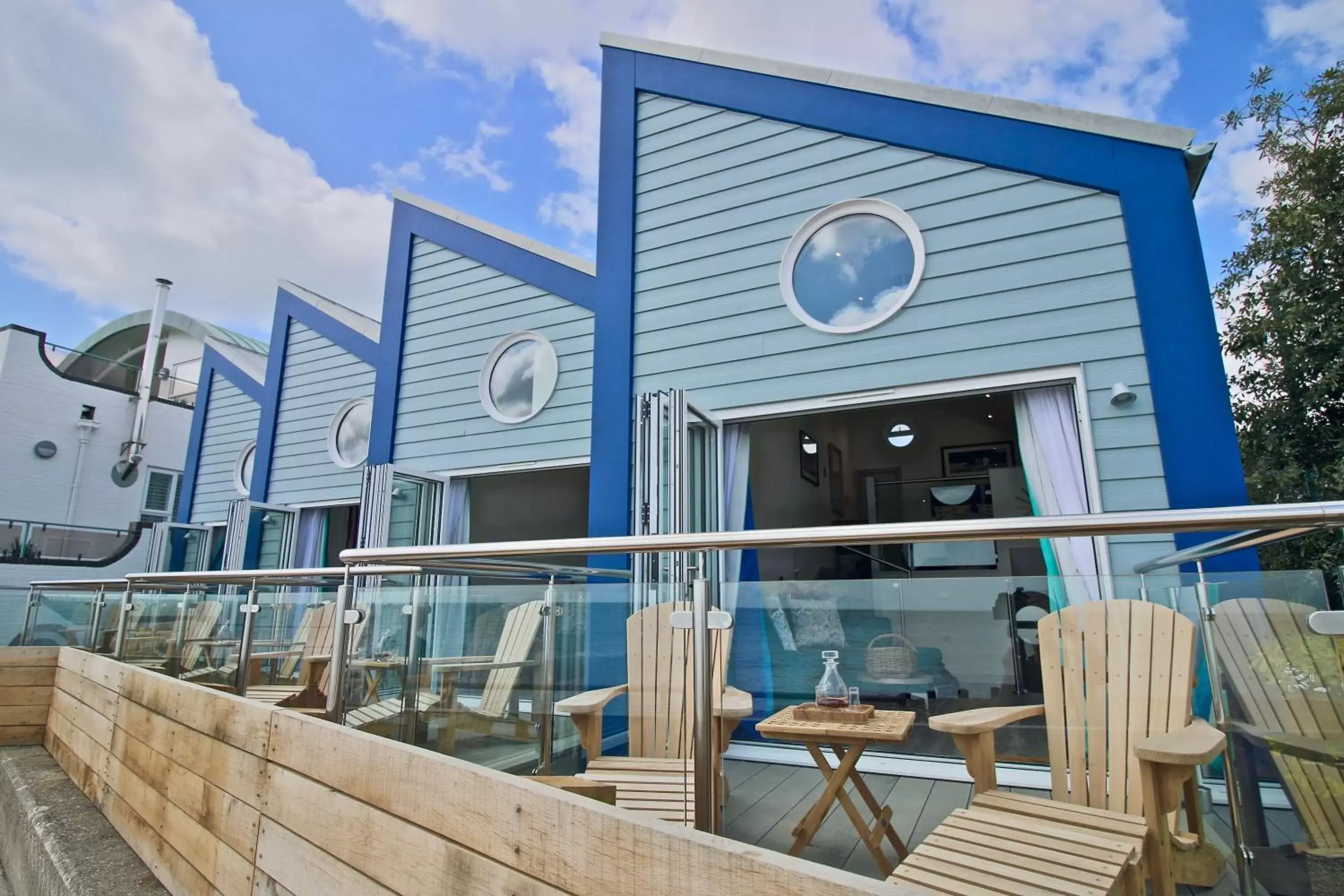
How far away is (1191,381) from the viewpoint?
10.3ft

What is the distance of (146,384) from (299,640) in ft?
39.0

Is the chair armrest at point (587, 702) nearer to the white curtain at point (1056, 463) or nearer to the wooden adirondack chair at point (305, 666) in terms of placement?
the wooden adirondack chair at point (305, 666)

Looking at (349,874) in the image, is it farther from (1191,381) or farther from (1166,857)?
(1191,381)

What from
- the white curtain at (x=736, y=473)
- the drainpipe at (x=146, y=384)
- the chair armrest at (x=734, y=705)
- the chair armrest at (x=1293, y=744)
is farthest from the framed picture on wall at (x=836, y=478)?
the drainpipe at (x=146, y=384)

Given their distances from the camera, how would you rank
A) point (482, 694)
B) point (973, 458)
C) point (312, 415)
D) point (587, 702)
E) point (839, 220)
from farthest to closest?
point (973, 458), point (312, 415), point (839, 220), point (482, 694), point (587, 702)

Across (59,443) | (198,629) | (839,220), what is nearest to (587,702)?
(198,629)

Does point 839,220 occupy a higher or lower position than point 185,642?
higher

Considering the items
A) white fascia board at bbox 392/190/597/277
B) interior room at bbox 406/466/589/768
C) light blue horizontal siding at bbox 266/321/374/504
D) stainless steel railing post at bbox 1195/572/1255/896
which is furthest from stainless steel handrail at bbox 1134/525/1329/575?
light blue horizontal siding at bbox 266/321/374/504

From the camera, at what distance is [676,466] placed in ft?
13.2

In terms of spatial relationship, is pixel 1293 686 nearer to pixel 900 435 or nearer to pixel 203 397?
pixel 900 435

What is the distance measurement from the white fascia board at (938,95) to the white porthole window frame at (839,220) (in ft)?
2.18

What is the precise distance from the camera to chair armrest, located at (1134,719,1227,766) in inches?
55.9

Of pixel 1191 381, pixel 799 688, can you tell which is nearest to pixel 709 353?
pixel 1191 381

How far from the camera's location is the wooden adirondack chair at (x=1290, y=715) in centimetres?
123
